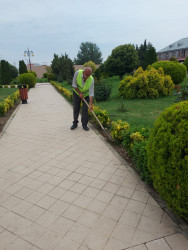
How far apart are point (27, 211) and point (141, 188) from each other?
163cm

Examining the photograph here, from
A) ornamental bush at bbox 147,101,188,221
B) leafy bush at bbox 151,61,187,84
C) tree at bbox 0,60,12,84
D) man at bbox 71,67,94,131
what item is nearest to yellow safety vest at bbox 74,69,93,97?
man at bbox 71,67,94,131

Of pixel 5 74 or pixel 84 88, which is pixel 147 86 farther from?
pixel 5 74

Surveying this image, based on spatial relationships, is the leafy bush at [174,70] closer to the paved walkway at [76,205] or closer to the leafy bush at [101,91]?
the leafy bush at [101,91]

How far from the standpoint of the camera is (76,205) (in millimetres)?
2547

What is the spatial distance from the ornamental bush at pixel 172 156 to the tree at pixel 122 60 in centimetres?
2175

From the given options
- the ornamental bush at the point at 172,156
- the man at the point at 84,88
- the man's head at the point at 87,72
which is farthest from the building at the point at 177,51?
the ornamental bush at the point at 172,156

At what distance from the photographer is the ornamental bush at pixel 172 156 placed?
184 cm

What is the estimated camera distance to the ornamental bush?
184 cm

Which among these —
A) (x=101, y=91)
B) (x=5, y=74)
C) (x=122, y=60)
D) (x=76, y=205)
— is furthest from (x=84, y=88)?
(x=5, y=74)

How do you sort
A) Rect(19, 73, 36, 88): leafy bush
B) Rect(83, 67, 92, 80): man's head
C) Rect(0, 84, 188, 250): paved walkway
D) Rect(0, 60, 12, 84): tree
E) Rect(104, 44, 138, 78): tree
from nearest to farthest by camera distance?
1. Rect(0, 84, 188, 250): paved walkway
2. Rect(83, 67, 92, 80): man's head
3. Rect(19, 73, 36, 88): leafy bush
4. Rect(104, 44, 138, 78): tree
5. Rect(0, 60, 12, 84): tree

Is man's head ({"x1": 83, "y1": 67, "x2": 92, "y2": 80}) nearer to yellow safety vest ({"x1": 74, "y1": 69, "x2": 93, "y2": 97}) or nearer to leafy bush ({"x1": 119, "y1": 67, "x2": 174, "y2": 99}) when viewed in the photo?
yellow safety vest ({"x1": 74, "y1": 69, "x2": 93, "y2": 97})

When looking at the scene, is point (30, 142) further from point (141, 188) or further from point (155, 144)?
point (155, 144)

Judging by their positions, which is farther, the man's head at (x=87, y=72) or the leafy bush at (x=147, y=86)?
the leafy bush at (x=147, y=86)

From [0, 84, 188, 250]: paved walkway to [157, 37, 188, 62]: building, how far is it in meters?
50.6
